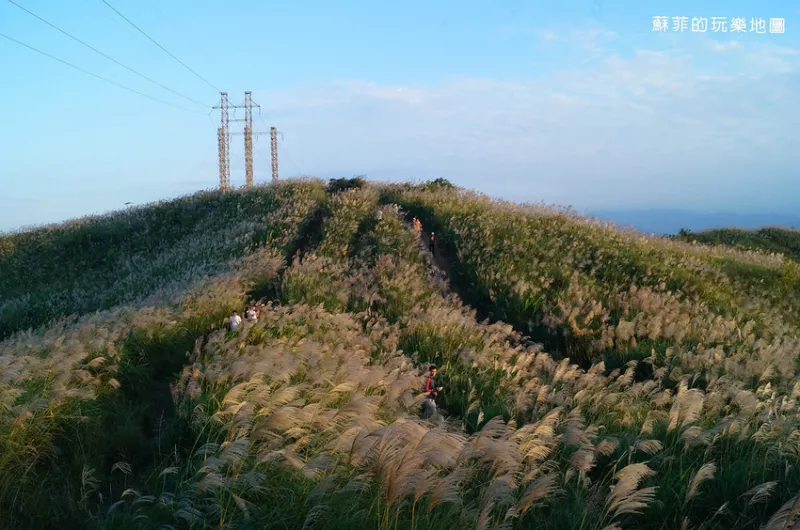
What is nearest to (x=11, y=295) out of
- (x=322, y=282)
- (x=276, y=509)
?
(x=322, y=282)

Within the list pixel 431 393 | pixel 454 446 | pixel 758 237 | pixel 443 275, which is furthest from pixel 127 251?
pixel 758 237

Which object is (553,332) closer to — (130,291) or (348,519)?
(348,519)

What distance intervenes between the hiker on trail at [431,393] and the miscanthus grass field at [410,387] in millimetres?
198

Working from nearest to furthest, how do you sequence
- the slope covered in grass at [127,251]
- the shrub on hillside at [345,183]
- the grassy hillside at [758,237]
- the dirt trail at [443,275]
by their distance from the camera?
the dirt trail at [443,275]
the slope covered in grass at [127,251]
the shrub on hillside at [345,183]
the grassy hillside at [758,237]

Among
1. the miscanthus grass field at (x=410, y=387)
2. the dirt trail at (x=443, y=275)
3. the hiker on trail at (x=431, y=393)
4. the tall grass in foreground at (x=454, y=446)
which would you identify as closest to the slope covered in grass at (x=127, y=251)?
the miscanthus grass field at (x=410, y=387)

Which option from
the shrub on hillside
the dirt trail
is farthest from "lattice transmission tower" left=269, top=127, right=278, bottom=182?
the dirt trail

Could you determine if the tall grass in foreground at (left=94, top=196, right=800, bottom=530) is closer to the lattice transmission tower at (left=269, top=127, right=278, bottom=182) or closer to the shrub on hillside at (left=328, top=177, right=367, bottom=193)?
the shrub on hillside at (left=328, top=177, right=367, bottom=193)

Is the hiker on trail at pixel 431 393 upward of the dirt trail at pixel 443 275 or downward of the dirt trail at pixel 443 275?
downward

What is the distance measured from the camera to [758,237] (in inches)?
1454

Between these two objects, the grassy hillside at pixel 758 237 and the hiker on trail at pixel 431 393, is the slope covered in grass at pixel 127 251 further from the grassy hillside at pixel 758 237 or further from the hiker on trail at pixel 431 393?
the grassy hillside at pixel 758 237

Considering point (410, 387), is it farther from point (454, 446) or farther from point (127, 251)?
point (127, 251)

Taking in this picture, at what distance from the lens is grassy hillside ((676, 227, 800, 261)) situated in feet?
112

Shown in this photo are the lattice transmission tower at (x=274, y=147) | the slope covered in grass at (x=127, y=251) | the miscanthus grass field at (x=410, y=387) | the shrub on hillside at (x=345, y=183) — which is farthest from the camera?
the lattice transmission tower at (x=274, y=147)

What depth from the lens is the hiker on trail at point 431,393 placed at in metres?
7.15
